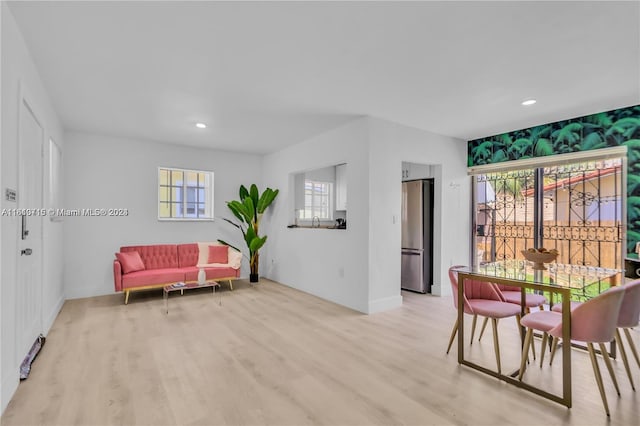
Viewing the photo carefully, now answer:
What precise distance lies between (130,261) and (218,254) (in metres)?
1.37

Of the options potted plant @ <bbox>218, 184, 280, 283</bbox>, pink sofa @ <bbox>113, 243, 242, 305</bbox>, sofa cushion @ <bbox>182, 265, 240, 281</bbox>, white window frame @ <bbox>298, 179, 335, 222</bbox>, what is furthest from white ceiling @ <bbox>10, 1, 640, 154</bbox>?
white window frame @ <bbox>298, 179, 335, 222</bbox>

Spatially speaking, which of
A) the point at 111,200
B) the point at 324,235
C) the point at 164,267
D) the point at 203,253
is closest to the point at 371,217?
the point at 324,235

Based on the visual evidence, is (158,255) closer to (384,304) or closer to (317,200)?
(317,200)

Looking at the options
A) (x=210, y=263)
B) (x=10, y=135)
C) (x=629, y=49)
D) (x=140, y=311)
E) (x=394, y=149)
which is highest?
(x=629, y=49)

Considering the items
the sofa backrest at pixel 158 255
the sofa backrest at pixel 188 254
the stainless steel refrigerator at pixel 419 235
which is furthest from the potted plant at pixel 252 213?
the stainless steel refrigerator at pixel 419 235

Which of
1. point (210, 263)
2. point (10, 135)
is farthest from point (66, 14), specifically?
point (210, 263)

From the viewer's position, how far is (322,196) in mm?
7605

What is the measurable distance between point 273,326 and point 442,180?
3.52 m

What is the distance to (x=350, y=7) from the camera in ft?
6.75

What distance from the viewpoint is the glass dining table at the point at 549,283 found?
2.09 m

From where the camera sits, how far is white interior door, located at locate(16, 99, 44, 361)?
2500 millimetres

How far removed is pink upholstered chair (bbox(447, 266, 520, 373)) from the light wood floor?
42cm

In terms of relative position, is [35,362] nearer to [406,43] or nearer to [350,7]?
[350,7]

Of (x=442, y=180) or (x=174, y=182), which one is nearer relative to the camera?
(x=442, y=180)
